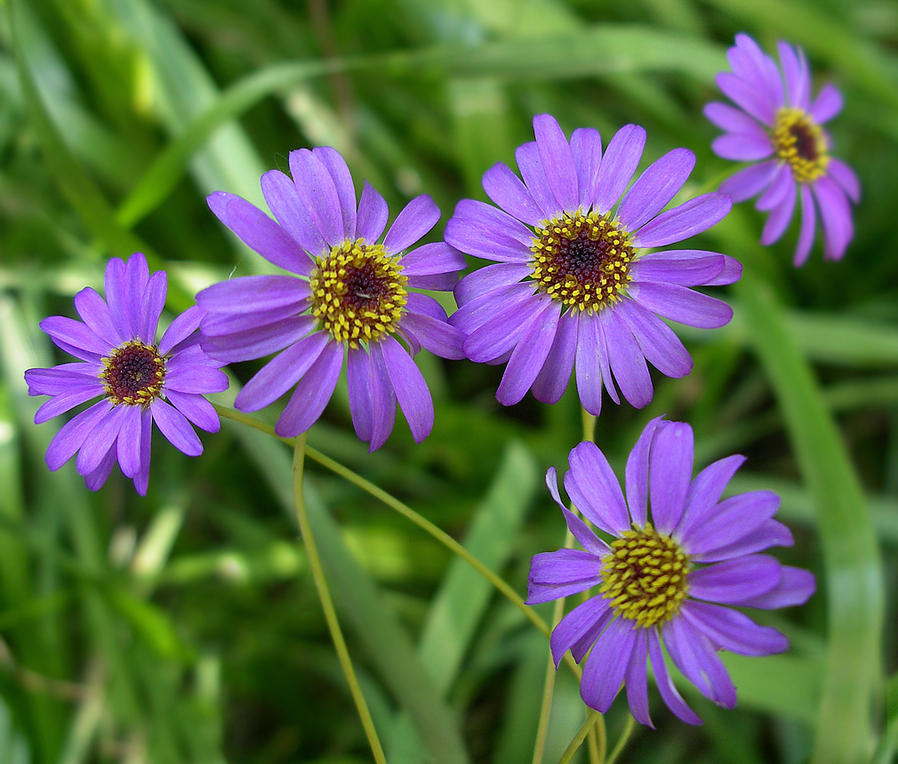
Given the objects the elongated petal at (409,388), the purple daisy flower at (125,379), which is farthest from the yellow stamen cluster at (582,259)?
the purple daisy flower at (125,379)

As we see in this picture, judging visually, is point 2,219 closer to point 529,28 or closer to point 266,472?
point 266,472

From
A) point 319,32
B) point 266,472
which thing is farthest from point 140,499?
point 319,32

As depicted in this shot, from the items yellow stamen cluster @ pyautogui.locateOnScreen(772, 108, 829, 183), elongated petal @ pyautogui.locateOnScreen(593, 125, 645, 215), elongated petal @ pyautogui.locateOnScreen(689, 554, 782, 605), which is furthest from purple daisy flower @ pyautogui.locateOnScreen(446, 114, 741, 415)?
yellow stamen cluster @ pyautogui.locateOnScreen(772, 108, 829, 183)

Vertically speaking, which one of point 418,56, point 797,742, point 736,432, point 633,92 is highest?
point 633,92

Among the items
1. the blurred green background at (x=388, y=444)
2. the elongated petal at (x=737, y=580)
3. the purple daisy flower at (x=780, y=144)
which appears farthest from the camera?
the blurred green background at (x=388, y=444)

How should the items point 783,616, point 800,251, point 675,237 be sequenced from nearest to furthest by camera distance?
1. point 675,237
2. point 800,251
3. point 783,616

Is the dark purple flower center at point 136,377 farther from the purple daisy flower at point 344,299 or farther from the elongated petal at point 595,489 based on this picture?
the elongated petal at point 595,489
